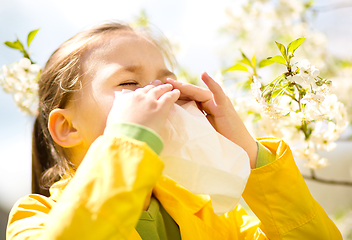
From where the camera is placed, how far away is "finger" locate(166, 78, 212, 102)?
0.71 meters

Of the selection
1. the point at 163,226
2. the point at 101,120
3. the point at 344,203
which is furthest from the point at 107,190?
A: the point at 344,203

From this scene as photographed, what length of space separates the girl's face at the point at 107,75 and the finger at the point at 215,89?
125mm

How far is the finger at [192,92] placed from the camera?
27.9 inches

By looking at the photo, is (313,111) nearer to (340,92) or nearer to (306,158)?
(306,158)

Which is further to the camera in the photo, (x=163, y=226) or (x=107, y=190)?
(x=163, y=226)

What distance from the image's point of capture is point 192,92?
73cm

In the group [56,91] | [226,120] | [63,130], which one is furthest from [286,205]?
[56,91]

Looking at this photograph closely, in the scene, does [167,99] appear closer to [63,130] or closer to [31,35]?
[63,130]

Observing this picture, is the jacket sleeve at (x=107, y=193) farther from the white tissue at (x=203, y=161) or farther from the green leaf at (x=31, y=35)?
the green leaf at (x=31, y=35)

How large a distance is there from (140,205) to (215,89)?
1.40ft

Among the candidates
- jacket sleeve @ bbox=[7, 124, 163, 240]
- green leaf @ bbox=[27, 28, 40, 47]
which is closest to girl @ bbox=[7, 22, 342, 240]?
jacket sleeve @ bbox=[7, 124, 163, 240]

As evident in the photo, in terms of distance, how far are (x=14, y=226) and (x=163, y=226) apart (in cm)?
43

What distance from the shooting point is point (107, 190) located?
17.6 inches

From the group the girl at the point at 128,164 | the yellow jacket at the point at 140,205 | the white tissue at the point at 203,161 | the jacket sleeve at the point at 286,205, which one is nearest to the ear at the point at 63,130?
the girl at the point at 128,164
